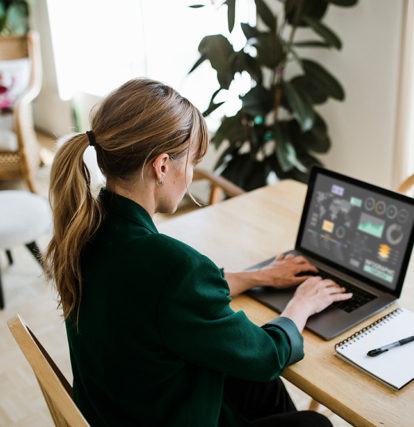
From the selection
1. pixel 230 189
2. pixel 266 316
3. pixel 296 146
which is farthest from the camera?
pixel 296 146

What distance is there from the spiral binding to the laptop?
0.03 meters

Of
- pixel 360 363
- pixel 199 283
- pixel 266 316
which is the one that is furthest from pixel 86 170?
pixel 360 363

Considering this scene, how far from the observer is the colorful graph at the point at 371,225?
1.28 m

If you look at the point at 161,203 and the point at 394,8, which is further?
the point at 394,8

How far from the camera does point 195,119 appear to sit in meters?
1.05

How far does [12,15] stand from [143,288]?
4.43 metres

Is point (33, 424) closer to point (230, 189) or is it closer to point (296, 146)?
point (230, 189)

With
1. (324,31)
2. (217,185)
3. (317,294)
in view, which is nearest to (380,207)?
(317,294)

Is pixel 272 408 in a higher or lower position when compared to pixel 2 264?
higher

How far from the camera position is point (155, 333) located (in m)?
0.91

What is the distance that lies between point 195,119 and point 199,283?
1.07 feet

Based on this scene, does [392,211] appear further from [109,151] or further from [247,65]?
[247,65]

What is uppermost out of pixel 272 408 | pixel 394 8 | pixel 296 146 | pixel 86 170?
pixel 394 8

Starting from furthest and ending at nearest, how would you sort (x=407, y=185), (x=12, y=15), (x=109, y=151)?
(x=12, y=15), (x=407, y=185), (x=109, y=151)
